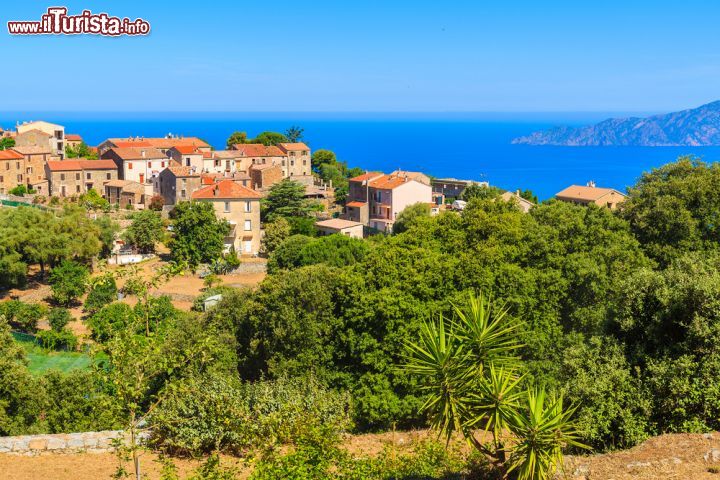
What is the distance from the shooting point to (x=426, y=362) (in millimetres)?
11156

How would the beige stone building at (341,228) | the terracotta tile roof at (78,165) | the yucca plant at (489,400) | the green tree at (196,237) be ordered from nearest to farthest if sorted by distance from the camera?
the yucca plant at (489,400) < the green tree at (196,237) < the beige stone building at (341,228) < the terracotta tile roof at (78,165)

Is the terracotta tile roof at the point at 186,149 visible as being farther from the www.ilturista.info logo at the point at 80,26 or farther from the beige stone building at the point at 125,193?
the www.ilturista.info logo at the point at 80,26

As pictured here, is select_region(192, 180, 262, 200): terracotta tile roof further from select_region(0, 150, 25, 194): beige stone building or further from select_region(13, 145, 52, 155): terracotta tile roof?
select_region(13, 145, 52, 155): terracotta tile roof

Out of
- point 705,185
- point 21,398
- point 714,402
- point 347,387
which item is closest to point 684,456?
point 714,402

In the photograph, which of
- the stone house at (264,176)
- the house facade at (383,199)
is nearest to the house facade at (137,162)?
the stone house at (264,176)

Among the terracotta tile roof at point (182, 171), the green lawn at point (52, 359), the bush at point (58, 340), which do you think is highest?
the terracotta tile roof at point (182, 171)

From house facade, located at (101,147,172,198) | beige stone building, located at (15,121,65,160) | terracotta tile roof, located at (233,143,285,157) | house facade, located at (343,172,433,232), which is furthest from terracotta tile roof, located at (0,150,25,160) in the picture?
house facade, located at (343,172,433,232)

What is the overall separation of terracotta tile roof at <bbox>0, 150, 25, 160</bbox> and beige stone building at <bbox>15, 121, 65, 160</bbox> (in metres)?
7.38

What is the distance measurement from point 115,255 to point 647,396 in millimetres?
39124

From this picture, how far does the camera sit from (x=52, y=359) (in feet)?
103

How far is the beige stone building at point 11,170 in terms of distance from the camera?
6669cm

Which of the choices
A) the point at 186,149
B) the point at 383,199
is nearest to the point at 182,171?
the point at 186,149

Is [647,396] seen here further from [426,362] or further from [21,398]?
[21,398]

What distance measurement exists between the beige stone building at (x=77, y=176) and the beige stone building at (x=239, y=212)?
1973 centimetres
